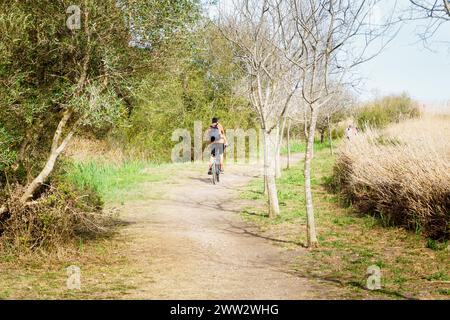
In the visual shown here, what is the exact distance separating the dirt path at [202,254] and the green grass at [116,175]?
1.77 meters

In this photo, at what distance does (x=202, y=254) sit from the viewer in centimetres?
859

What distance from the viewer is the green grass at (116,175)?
15.0 metres

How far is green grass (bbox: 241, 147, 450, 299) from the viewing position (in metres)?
6.57

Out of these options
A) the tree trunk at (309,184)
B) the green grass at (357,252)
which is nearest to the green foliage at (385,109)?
the green grass at (357,252)

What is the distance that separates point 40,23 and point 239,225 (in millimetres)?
6221

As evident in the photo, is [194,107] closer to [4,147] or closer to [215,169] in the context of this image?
[215,169]

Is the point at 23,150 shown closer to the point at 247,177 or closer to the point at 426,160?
the point at 426,160

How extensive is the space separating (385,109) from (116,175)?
22450 mm

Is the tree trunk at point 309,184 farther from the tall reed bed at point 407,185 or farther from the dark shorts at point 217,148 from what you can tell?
the dark shorts at point 217,148

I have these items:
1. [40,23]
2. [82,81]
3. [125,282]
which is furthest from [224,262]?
[40,23]

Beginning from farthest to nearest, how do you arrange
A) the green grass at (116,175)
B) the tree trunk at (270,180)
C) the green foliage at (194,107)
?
1. the green foliage at (194,107)
2. the green grass at (116,175)
3. the tree trunk at (270,180)

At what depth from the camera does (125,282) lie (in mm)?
6859

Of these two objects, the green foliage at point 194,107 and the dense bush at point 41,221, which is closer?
the dense bush at point 41,221

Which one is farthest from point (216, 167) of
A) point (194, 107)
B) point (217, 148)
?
point (194, 107)
